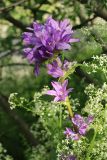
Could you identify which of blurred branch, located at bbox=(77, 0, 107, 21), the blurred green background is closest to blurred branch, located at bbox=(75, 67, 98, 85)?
the blurred green background

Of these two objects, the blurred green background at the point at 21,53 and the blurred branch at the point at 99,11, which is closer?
the blurred green background at the point at 21,53

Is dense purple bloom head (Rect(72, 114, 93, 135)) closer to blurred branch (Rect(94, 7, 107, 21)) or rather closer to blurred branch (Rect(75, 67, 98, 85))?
blurred branch (Rect(75, 67, 98, 85))

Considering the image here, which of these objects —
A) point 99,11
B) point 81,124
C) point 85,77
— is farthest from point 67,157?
point 99,11

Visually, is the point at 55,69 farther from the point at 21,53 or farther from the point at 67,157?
the point at 21,53

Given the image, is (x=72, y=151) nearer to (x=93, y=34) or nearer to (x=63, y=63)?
(x=63, y=63)

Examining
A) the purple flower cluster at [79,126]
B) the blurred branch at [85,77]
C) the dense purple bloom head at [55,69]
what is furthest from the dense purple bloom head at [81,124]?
the blurred branch at [85,77]

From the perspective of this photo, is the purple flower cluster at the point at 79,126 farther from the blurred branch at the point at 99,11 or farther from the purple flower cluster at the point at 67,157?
the blurred branch at the point at 99,11

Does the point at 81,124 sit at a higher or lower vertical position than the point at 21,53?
lower
